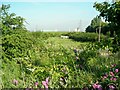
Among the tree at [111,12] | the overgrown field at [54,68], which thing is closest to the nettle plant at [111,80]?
the overgrown field at [54,68]

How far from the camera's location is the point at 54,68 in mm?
4961

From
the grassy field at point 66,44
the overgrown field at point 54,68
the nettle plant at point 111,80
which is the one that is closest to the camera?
the nettle plant at point 111,80

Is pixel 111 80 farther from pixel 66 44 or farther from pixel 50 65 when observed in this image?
pixel 66 44

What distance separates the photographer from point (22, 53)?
250 inches

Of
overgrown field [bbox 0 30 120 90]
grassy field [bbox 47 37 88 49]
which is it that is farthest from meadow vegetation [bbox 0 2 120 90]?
grassy field [bbox 47 37 88 49]

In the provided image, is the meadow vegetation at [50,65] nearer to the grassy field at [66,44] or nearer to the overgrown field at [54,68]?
the overgrown field at [54,68]

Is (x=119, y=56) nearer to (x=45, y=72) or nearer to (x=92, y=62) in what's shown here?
(x=92, y=62)

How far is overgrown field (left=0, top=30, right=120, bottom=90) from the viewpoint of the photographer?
416cm

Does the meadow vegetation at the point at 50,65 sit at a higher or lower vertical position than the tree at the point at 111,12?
lower

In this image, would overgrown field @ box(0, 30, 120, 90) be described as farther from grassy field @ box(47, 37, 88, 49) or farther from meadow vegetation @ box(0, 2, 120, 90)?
grassy field @ box(47, 37, 88, 49)

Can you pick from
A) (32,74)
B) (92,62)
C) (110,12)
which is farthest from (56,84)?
(110,12)

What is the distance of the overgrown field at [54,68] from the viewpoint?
13.6 ft

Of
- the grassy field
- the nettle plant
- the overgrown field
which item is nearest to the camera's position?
the nettle plant

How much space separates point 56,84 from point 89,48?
2031 mm
